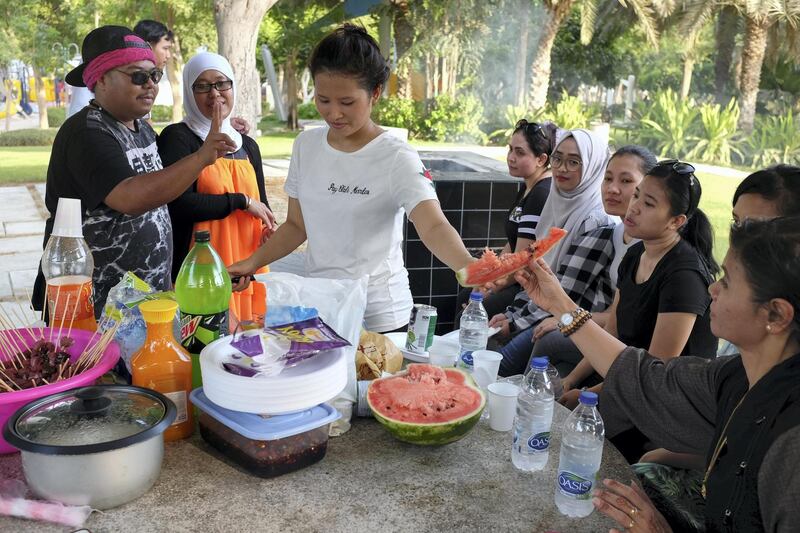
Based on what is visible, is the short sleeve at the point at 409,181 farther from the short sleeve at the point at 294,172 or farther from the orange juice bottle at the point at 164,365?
the orange juice bottle at the point at 164,365

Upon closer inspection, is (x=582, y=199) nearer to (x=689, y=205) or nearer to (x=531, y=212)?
(x=531, y=212)

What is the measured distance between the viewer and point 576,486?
152 cm

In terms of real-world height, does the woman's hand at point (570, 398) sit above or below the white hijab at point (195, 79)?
below

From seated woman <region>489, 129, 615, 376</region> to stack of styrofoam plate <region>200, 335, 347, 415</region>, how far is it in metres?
2.40

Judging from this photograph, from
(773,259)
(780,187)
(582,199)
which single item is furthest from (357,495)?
(582,199)

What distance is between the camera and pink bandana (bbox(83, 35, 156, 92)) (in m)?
2.57

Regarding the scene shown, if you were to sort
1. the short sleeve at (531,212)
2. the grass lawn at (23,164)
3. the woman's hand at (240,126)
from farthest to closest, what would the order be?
the grass lawn at (23,164)
the short sleeve at (531,212)
the woman's hand at (240,126)

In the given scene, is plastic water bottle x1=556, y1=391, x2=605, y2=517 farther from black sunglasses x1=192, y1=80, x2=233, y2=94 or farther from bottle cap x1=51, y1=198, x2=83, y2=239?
black sunglasses x1=192, y1=80, x2=233, y2=94

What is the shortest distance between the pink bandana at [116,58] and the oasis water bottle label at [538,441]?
2103mm

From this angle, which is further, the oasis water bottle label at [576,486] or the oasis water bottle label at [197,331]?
the oasis water bottle label at [197,331]

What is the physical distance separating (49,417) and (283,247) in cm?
138

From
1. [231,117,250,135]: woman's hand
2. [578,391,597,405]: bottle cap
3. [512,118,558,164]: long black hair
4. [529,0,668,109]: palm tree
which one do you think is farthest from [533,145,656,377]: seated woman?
[529,0,668,109]: palm tree

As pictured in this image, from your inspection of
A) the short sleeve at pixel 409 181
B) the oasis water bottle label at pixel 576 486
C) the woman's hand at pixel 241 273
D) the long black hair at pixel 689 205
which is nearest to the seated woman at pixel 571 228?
the long black hair at pixel 689 205

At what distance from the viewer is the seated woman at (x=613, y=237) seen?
3572mm
